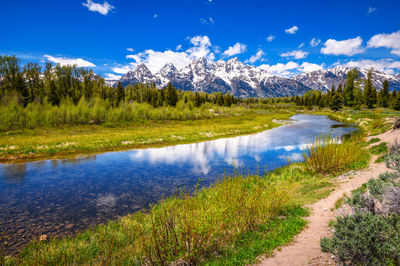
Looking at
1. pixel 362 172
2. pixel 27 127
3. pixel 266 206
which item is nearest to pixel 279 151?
pixel 362 172

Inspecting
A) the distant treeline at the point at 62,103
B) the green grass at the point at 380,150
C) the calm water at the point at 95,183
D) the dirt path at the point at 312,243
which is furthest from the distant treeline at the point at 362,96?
the dirt path at the point at 312,243

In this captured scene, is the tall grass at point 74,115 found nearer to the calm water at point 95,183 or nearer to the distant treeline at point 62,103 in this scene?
the distant treeline at point 62,103

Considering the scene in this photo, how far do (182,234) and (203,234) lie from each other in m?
0.67

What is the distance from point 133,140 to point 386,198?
34.3 m

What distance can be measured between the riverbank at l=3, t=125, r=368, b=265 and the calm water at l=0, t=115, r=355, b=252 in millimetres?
2221

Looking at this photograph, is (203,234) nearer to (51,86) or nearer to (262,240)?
(262,240)

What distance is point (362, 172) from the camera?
13.4 metres

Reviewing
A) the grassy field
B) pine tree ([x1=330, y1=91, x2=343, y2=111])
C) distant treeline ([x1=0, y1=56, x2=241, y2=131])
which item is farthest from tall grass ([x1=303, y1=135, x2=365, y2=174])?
pine tree ([x1=330, y1=91, x2=343, y2=111])

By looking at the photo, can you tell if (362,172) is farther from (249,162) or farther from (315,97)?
(315,97)

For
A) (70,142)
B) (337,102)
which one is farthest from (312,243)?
(337,102)

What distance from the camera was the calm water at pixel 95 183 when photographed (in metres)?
11.0

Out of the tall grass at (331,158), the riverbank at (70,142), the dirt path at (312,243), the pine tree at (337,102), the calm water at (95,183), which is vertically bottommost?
the calm water at (95,183)

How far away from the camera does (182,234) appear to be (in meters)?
6.04

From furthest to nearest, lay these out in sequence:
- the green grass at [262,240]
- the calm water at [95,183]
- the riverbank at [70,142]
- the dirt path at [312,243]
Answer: the riverbank at [70,142], the calm water at [95,183], the green grass at [262,240], the dirt path at [312,243]
